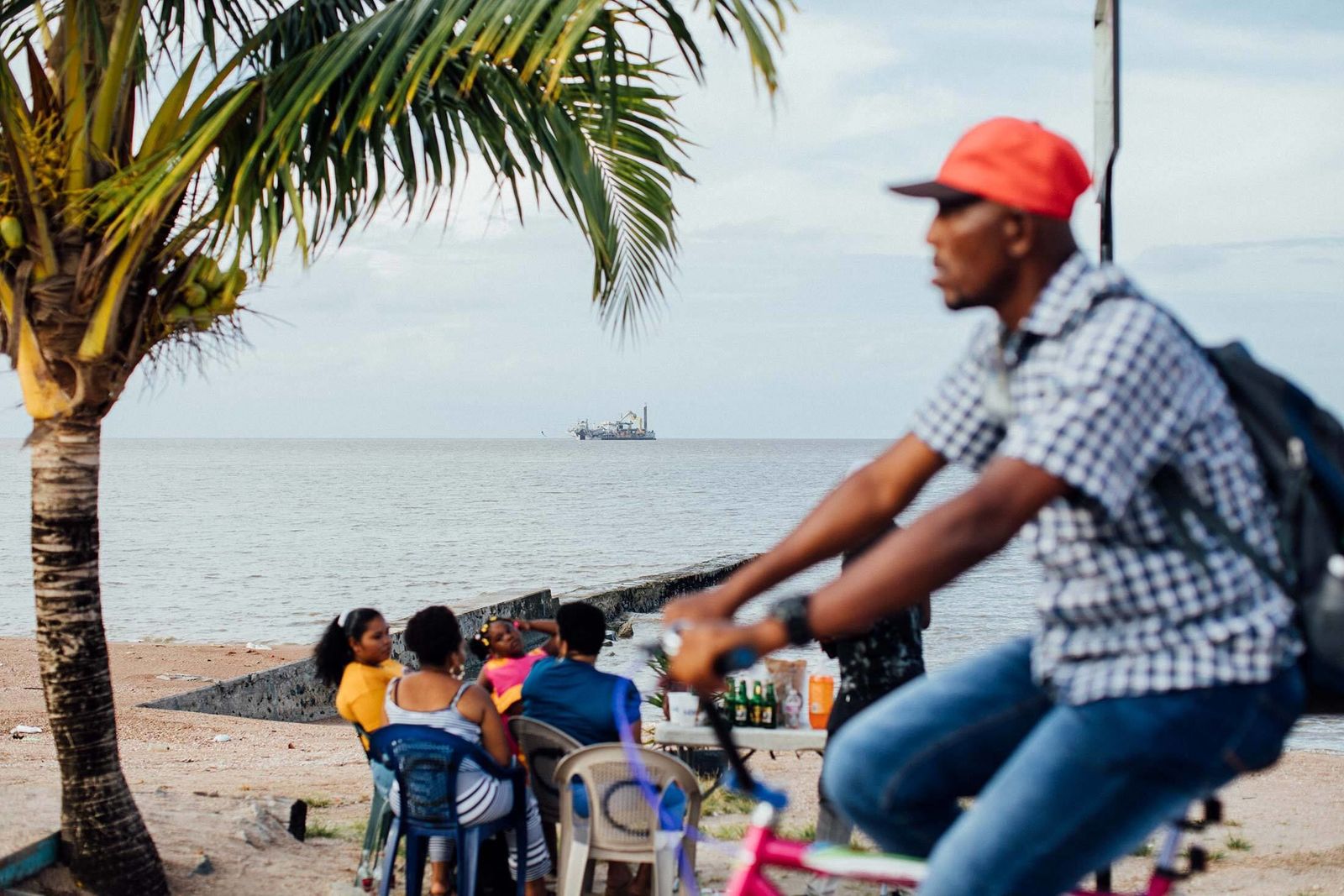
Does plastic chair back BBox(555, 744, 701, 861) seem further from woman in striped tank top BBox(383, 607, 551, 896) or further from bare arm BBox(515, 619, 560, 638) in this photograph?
bare arm BBox(515, 619, 560, 638)

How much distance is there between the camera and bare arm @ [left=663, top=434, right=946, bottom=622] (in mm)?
2188

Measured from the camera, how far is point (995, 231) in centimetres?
205

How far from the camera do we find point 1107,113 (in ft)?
13.1

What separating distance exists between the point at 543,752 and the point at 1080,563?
11.6 ft

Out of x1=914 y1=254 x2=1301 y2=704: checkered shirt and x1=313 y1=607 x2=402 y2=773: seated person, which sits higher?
x1=914 y1=254 x2=1301 y2=704: checkered shirt

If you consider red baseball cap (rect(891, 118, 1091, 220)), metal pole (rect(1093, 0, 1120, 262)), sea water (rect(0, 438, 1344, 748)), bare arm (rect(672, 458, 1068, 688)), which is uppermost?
metal pole (rect(1093, 0, 1120, 262))

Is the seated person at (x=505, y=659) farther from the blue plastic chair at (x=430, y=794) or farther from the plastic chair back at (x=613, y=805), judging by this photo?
the plastic chair back at (x=613, y=805)

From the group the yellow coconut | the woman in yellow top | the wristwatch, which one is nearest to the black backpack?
the wristwatch

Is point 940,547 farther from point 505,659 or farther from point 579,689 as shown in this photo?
point 505,659

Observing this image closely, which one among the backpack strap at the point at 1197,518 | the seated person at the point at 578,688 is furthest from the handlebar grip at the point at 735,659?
the seated person at the point at 578,688

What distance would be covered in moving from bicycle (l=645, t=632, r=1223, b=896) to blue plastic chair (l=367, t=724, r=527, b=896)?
97.6 inches

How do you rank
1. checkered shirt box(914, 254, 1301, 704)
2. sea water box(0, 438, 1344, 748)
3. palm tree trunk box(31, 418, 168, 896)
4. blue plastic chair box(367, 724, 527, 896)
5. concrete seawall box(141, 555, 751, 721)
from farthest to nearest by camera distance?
sea water box(0, 438, 1344, 748) < concrete seawall box(141, 555, 751, 721) < palm tree trunk box(31, 418, 168, 896) < blue plastic chair box(367, 724, 527, 896) < checkered shirt box(914, 254, 1301, 704)

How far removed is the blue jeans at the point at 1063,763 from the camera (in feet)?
6.17

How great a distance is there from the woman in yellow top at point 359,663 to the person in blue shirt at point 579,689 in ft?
1.97
